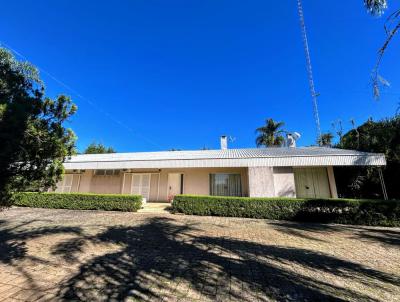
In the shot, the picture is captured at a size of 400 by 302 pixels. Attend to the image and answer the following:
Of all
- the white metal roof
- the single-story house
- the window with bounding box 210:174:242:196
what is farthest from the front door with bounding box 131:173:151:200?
the window with bounding box 210:174:242:196

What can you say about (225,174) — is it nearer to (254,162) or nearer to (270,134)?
(254,162)

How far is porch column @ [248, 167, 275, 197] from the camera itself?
1228 cm

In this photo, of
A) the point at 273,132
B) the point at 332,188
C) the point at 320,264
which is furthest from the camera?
the point at 273,132

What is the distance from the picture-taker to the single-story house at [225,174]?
40.1 feet

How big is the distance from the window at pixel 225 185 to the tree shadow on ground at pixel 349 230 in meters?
6.16

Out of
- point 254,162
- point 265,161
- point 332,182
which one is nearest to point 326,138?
point 332,182

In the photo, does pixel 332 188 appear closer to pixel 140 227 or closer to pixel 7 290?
pixel 140 227

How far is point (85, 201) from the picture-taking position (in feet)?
40.3

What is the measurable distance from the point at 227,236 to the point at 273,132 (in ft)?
83.1

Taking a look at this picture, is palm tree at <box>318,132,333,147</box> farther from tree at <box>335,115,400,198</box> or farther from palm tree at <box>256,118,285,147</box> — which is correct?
tree at <box>335,115,400,198</box>

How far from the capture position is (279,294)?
3.32 meters

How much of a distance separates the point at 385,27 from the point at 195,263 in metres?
6.75

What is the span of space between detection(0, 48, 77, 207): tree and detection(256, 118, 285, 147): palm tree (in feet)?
90.4

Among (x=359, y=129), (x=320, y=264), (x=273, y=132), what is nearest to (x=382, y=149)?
(x=359, y=129)
